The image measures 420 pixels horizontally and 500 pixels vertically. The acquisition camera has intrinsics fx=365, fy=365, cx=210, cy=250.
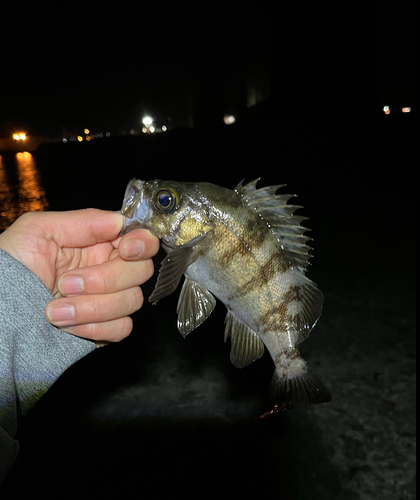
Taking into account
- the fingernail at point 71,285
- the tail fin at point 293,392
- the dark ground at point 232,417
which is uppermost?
the fingernail at point 71,285

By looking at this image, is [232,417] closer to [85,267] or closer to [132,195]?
[85,267]

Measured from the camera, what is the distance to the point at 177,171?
24.5 meters

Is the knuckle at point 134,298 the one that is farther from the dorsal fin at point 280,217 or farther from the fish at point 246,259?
the dorsal fin at point 280,217

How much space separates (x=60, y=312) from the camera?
5.76ft

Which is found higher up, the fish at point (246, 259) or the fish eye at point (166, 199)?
the fish eye at point (166, 199)

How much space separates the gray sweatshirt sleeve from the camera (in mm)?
1634

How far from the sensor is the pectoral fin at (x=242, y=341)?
1.92 meters

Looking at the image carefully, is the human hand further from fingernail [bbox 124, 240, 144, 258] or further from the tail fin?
the tail fin

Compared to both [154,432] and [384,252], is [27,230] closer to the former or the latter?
[154,432]

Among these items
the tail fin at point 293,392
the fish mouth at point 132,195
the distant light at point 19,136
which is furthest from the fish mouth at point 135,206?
the distant light at point 19,136

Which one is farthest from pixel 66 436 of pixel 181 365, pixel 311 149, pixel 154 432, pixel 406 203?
pixel 311 149

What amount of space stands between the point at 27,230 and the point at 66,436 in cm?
244

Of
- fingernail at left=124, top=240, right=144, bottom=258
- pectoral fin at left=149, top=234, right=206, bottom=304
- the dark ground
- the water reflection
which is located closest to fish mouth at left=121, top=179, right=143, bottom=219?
fingernail at left=124, top=240, right=144, bottom=258

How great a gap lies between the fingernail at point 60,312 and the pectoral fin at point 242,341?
2.62 feet
